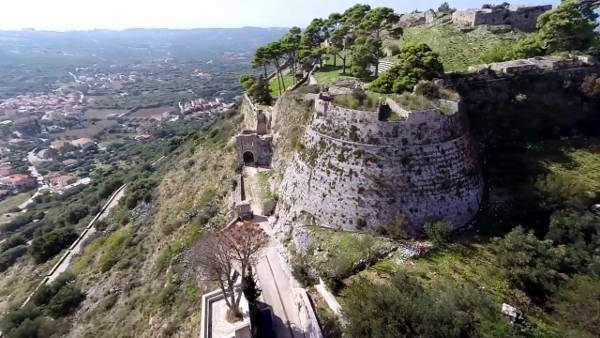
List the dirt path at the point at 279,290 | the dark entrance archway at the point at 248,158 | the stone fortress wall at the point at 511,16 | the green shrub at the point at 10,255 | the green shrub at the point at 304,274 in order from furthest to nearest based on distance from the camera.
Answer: the green shrub at the point at 10,255, the stone fortress wall at the point at 511,16, the dark entrance archway at the point at 248,158, the green shrub at the point at 304,274, the dirt path at the point at 279,290

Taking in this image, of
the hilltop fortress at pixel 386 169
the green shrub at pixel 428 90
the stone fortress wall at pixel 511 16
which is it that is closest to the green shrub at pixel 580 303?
the hilltop fortress at pixel 386 169

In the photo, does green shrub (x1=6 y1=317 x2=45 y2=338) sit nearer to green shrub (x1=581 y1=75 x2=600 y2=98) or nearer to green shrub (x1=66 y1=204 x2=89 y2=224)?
green shrub (x1=66 y1=204 x2=89 y2=224)

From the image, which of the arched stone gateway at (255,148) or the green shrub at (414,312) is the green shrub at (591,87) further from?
the arched stone gateway at (255,148)

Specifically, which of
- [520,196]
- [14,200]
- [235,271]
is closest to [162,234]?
[235,271]

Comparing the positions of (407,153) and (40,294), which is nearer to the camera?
(407,153)

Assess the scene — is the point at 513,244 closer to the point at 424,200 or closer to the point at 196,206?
the point at 424,200

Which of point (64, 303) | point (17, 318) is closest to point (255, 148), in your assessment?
point (64, 303)
